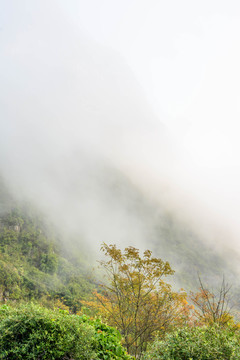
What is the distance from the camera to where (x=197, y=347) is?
4.75 meters

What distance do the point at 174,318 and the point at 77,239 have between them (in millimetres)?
104138

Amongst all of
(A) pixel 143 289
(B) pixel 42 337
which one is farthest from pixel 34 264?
(B) pixel 42 337

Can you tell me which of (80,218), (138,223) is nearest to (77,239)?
(80,218)

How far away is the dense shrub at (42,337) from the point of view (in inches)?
166

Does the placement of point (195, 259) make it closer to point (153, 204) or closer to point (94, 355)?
point (153, 204)

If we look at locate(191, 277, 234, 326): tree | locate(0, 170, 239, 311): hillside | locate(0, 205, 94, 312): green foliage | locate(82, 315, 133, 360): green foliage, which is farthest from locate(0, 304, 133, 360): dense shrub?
locate(0, 205, 94, 312): green foliage

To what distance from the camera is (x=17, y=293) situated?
44375 millimetres

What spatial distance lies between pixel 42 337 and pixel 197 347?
364 centimetres

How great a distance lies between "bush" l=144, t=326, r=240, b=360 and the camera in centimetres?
457

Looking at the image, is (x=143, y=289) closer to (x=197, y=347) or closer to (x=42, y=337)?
(x=197, y=347)

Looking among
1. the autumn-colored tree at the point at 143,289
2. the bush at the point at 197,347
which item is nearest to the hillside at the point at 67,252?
the autumn-colored tree at the point at 143,289

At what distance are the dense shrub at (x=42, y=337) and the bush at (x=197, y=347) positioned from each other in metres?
1.53

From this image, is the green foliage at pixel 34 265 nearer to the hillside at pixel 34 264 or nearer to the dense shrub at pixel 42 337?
the hillside at pixel 34 264

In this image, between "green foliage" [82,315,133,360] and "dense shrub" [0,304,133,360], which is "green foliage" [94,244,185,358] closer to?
"green foliage" [82,315,133,360]
